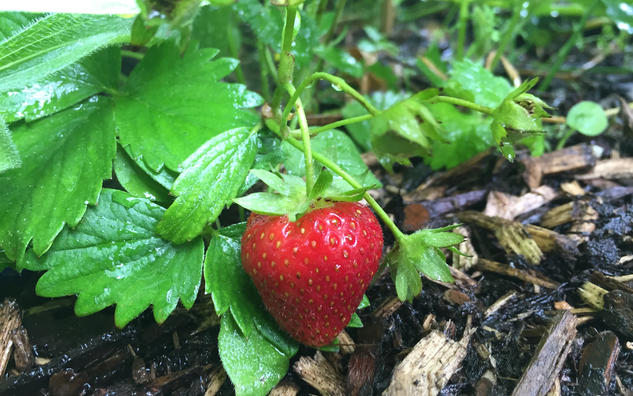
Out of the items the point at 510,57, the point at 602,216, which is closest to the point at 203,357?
the point at 602,216

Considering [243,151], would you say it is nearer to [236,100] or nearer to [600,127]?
[236,100]

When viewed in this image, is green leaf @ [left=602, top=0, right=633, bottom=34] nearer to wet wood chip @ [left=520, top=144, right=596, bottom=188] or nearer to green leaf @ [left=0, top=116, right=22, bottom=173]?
wet wood chip @ [left=520, top=144, right=596, bottom=188]

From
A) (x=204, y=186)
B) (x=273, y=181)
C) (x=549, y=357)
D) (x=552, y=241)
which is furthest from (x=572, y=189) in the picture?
(x=204, y=186)

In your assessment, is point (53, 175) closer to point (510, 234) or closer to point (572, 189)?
point (510, 234)

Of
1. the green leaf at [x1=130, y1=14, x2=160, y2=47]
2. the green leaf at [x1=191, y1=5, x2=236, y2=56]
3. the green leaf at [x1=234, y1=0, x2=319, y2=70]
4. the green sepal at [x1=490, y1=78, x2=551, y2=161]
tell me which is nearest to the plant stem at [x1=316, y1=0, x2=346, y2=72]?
the green leaf at [x1=234, y1=0, x2=319, y2=70]

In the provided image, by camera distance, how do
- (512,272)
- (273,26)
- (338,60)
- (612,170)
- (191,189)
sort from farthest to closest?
(338,60) → (612,170) → (273,26) → (512,272) → (191,189)

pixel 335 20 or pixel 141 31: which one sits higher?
pixel 141 31
